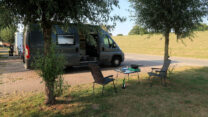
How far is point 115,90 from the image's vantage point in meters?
4.89

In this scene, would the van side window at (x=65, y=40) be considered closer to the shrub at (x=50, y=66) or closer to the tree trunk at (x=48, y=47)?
the tree trunk at (x=48, y=47)

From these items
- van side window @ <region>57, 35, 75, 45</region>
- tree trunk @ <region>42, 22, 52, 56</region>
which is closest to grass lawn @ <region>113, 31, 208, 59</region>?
van side window @ <region>57, 35, 75, 45</region>

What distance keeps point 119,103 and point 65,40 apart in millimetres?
5264

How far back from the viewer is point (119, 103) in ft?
→ 13.4

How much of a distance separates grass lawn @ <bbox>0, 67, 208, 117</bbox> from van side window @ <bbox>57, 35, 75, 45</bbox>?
3.55 m

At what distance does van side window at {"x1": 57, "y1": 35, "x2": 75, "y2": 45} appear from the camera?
812cm

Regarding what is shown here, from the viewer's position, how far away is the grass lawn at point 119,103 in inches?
138

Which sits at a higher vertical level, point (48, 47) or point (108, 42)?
point (108, 42)

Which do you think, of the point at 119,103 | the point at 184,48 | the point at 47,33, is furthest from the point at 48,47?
the point at 184,48

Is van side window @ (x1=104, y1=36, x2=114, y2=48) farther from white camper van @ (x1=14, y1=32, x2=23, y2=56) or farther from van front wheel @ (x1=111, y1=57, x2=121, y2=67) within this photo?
white camper van @ (x1=14, y1=32, x2=23, y2=56)

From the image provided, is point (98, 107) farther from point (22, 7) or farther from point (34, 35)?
point (34, 35)

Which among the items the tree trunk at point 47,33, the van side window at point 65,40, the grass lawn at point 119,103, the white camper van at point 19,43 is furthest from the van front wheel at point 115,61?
the white camper van at point 19,43

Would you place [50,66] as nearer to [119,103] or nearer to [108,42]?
[119,103]

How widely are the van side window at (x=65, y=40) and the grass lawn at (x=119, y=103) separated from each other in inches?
140
